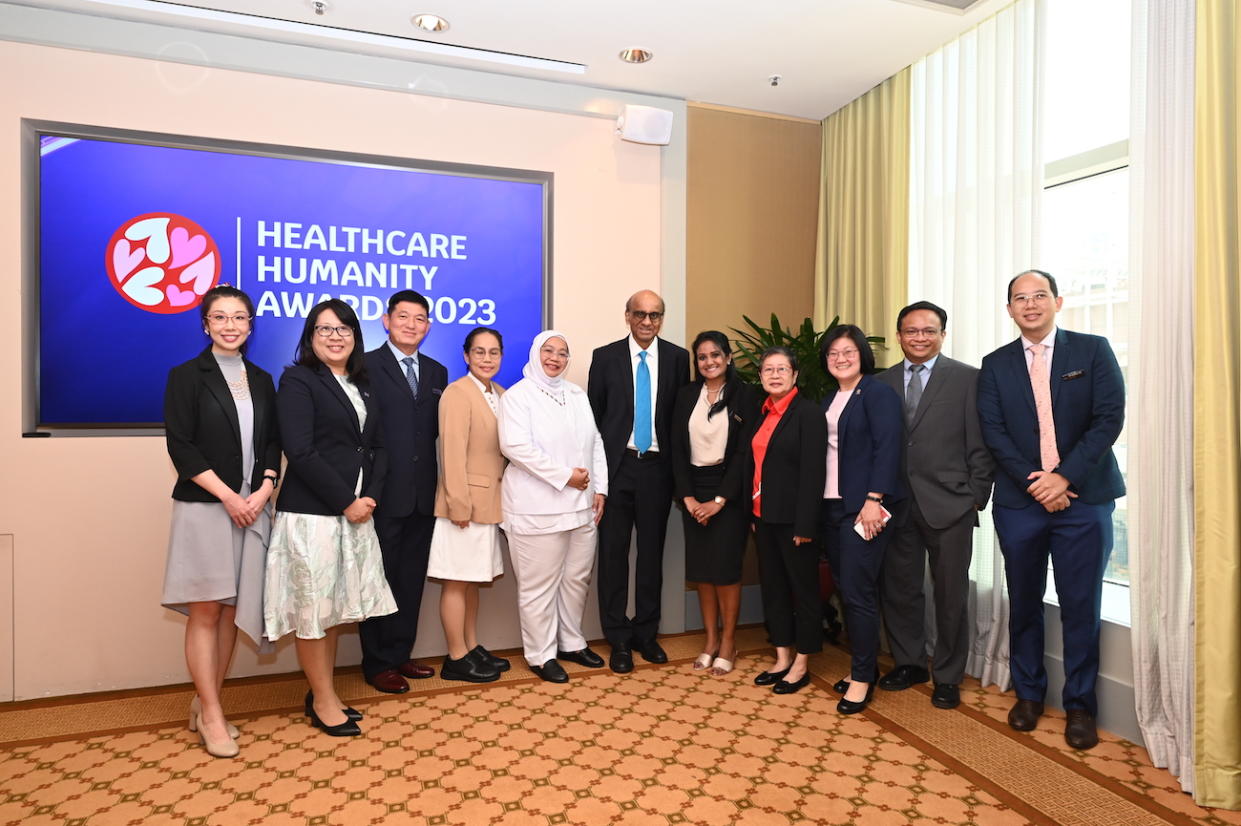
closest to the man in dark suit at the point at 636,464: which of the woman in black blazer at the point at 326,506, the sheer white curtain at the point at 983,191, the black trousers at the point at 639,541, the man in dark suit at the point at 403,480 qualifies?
the black trousers at the point at 639,541

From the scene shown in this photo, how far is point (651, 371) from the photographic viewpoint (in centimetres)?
399

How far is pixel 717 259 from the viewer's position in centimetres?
482

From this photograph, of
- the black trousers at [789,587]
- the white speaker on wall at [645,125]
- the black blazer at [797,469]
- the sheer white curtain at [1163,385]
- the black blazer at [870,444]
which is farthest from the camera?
the white speaker on wall at [645,125]

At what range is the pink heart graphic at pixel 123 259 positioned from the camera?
3.64 metres

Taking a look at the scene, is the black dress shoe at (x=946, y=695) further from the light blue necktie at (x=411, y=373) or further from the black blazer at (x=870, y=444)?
the light blue necktie at (x=411, y=373)

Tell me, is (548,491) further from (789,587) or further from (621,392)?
(789,587)

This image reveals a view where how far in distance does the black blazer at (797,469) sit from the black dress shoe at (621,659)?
39.3 inches

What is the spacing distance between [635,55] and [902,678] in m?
3.36

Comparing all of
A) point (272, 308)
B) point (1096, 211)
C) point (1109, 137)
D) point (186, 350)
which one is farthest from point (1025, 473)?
point (186, 350)

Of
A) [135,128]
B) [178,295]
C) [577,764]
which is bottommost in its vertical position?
[577,764]

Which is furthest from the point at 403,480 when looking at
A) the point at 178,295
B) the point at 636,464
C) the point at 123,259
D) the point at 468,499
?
the point at 123,259

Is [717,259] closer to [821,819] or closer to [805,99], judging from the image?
[805,99]

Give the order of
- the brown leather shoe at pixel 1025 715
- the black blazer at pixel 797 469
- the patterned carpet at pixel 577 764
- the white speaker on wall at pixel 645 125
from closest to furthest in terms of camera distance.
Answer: the patterned carpet at pixel 577 764, the brown leather shoe at pixel 1025 715, the black blazer at pixel 797 469, the white speaker on wall at pixel 645 125

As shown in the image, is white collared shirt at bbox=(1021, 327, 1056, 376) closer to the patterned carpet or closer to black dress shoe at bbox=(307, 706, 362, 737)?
the patterned carpet
